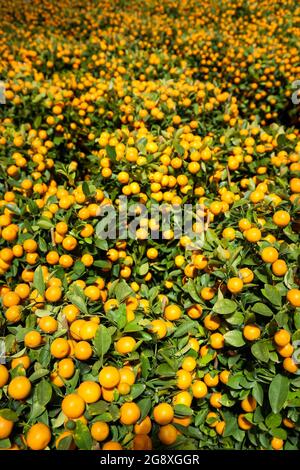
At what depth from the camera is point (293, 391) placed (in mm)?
1371

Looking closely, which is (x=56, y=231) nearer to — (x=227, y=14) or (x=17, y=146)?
(x=17, y=146)

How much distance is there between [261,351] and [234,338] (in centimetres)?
16

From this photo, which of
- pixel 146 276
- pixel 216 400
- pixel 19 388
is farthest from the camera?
pixel 146 276

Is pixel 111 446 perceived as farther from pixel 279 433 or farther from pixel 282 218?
pixel 282 218

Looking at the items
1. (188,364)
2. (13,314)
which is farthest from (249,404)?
(13,314)

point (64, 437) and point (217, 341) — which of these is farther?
point (217, 341)

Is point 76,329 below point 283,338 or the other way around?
below

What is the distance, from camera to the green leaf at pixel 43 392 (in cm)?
117

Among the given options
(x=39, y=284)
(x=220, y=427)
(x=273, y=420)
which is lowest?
(x=220, y=427)

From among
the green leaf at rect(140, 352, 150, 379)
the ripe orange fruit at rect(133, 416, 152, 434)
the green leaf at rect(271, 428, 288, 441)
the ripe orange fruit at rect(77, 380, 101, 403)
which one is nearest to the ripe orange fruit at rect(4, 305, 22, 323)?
the ripe orange fruit at rect(77, 380, 101, 403)

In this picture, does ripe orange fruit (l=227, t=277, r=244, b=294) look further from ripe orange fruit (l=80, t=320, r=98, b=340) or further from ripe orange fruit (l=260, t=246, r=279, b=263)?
ripe orange fruit (l=80, t=320, r=98, b=340)

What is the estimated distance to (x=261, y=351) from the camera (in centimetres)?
131

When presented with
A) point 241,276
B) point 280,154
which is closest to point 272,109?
point 280,154

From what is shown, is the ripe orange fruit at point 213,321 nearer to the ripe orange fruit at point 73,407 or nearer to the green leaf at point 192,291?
the green leaf at point 192,291
